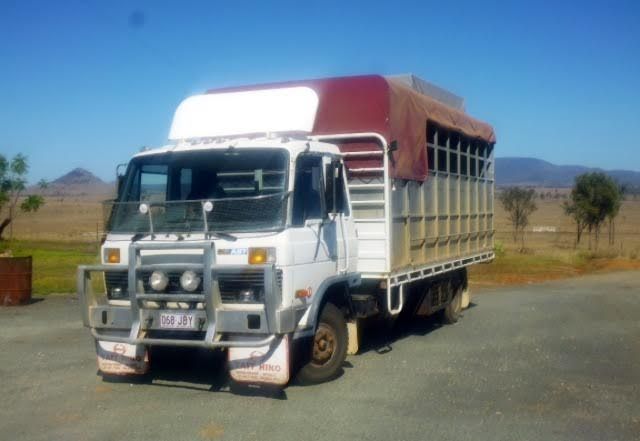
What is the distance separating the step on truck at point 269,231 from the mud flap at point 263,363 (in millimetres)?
11

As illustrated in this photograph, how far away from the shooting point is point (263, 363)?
7.82 meters

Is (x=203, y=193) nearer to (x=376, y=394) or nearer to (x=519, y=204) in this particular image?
(x=376, y=394)

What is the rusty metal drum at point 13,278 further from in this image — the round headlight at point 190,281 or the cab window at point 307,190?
the cab window at point 307,190

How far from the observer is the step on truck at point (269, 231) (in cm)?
781

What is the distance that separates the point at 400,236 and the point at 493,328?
379cm

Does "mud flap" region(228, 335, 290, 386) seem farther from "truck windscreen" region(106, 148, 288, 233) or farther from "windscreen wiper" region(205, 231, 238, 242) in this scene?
"truck windscreen" region(106, 148, 288, 233)

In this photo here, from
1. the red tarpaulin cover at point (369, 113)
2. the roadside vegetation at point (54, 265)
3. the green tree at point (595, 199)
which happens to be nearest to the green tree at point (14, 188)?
the roadside vegetation at point (54, 265)

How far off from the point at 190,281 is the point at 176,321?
1.50ft

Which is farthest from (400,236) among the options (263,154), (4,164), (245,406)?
(4,164)

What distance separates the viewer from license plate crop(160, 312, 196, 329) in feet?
25.9

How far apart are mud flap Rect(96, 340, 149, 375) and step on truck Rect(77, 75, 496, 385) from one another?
15 mm

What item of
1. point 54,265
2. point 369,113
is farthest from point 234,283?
point 54,265

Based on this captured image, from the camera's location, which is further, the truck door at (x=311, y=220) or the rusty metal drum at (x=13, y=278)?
the rusty metal drum at (x=13, y=278)

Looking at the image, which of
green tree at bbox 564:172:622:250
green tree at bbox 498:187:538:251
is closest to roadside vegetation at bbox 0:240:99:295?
green tree at bbox 498:187:538:251
